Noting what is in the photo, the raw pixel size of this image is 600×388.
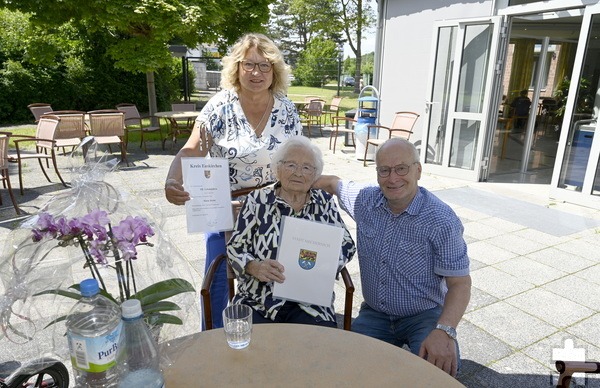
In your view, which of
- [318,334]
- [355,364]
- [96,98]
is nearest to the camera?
[355,364]

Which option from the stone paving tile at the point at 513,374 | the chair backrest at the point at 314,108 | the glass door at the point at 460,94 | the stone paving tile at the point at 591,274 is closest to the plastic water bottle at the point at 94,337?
the stone paving tile at the point at 513,374

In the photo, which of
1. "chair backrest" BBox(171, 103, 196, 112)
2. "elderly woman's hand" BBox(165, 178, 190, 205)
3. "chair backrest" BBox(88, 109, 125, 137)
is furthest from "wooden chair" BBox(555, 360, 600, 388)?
"chair backrest" BBox(171, 103, 196, 112)

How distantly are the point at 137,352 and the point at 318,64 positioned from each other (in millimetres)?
29083

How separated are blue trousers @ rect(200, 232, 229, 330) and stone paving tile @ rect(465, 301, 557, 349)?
1861mm

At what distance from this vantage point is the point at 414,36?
8250mm

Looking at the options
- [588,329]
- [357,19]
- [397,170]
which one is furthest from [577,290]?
[357,19]

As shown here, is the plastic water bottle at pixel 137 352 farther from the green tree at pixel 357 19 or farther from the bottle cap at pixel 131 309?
the green tree at pixel 357 19

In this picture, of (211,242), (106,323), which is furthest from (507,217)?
(106,323)

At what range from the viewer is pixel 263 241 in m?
2.12

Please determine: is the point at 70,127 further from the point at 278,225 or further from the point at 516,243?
the point at 516,243

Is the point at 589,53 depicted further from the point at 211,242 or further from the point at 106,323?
the point at 106,323

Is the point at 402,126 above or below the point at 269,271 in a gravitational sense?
above

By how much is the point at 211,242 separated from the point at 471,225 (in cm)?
379

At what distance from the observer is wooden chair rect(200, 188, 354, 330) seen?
6.59 feet
